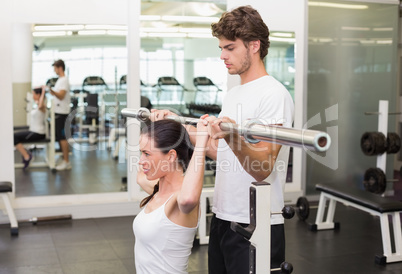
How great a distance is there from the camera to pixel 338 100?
5.23 m

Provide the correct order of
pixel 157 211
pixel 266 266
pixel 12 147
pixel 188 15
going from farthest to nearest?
1. pixel 188 15
2. pixel 12 147
3. pixel 157 211
4. pixel 266 266

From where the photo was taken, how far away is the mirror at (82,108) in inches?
172

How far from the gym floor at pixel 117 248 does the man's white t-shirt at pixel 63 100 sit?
955 mm

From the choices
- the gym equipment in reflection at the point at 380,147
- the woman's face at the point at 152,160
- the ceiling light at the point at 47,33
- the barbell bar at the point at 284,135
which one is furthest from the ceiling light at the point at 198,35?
the barbell bar at the point at 284,135

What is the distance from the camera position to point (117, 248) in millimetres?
3742

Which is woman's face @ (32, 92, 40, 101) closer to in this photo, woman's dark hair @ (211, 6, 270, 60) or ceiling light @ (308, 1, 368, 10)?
ceiling light @ (308, 1, 368, 10)

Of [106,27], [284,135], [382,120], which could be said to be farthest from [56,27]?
[284,135]

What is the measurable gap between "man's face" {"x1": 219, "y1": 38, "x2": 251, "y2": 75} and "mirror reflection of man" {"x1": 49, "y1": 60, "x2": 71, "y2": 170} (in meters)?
3.07

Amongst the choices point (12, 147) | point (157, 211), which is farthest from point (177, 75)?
point (157, 211)

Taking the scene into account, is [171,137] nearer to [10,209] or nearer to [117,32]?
[10,209]

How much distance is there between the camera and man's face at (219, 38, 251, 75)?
164 cm

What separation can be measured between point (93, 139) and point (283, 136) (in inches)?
146

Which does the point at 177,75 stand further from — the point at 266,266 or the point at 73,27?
the point at 266,266

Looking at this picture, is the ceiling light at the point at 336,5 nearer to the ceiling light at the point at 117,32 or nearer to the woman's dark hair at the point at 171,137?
the ceiling light at the point at 117,32
